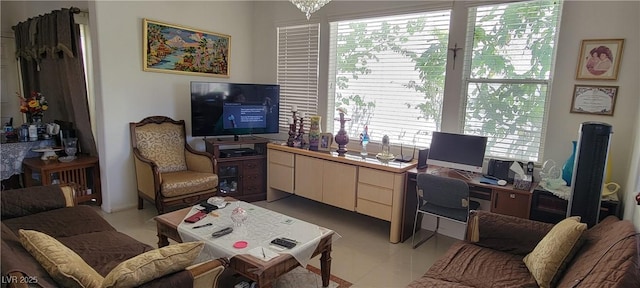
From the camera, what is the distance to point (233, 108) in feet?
14.5

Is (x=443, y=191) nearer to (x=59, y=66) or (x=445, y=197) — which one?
(x=445, y=197)

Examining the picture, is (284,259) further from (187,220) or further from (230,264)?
(187,220)

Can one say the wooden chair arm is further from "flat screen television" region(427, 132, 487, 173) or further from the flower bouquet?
"flat screen television" region(427, 132, 487, 173)

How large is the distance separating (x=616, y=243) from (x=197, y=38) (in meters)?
4.33

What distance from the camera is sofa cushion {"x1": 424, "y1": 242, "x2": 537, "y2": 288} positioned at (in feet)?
6.93

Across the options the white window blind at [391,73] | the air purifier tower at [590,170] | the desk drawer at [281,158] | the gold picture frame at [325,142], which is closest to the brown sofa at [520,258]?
the air purifier tower at [590,170]

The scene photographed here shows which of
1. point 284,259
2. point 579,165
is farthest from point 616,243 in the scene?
point 284,259

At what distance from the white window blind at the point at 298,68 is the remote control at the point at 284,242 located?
245 centimetres

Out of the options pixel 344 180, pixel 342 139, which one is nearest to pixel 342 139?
pixel 342 139

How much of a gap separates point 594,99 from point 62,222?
160 inches

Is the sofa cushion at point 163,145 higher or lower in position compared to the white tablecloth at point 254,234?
higher

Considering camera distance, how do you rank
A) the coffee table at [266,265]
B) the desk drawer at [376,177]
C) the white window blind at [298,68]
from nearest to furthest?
the coffee table at [266,265] < the desk drawer at [376,177] < the white window blind at [298,68]

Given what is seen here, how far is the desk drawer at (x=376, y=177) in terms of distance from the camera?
3.43m

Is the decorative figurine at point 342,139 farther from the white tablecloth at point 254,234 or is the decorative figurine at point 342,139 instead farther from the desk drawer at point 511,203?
the desk drawer at point 511,203
